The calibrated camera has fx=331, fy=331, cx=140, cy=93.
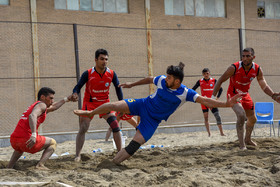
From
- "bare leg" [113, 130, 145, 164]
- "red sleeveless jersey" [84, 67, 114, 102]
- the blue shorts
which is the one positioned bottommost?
"bare leg" [113, 130, 145, 164]

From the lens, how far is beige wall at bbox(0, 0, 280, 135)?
524 inches

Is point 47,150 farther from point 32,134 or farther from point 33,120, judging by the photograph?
point 33,120

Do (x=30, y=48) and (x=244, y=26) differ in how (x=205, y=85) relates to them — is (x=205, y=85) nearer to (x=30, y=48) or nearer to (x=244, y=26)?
(x=30, y=48)

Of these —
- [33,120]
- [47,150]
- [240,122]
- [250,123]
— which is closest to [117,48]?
[250,123]

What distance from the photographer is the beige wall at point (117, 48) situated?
13312 millimetres

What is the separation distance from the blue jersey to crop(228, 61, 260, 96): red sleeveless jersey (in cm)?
204

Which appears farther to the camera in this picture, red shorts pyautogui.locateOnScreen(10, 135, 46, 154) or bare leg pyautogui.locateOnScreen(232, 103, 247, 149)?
bare leg pyautogui.locateOnScreen(232, 103, 247, 149)

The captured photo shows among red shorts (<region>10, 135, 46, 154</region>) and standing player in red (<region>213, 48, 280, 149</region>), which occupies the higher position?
standing player in red (<region>213, 48, 280, 149</region>)

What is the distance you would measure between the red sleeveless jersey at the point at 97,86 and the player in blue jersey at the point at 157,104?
116 centimetres

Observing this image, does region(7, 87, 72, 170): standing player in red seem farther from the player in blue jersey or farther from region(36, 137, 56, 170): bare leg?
the player in blue jersey

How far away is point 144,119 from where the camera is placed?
5.23m

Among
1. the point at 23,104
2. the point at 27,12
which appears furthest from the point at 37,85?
the point at 27,12

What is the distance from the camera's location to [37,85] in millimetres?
13258

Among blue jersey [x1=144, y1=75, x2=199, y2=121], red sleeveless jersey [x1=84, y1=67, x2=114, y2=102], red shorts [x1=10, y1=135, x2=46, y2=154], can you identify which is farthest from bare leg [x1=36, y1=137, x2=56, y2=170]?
blue jersey [x1=144, y1=75, x2=199, y2=121]
